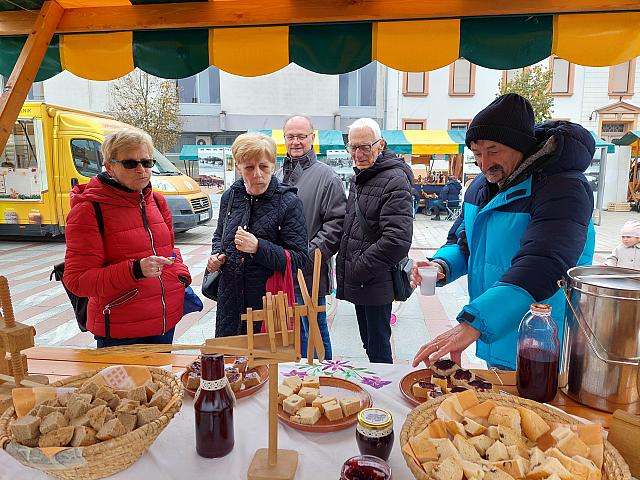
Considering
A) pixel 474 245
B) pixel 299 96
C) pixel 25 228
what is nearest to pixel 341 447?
pixel 474 245

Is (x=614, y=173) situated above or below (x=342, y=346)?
above

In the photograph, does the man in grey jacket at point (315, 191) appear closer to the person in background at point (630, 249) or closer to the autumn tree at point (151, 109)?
the person in background at point (630, 249)

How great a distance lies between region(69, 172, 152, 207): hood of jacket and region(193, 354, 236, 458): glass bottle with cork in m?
1.27

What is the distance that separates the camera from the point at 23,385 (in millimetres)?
1360

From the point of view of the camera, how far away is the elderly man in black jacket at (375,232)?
2.85 metres

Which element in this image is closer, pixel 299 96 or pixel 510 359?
pixel 510 359

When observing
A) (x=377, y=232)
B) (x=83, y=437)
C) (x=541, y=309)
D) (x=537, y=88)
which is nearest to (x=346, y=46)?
(x=377, y=232)

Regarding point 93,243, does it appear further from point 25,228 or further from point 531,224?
point 25,228

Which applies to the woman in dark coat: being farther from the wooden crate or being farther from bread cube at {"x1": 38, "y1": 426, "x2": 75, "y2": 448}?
the wooden crate

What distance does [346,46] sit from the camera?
2328mm

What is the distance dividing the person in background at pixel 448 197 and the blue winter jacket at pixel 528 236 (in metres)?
12.2

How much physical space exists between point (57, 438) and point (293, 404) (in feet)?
1.97

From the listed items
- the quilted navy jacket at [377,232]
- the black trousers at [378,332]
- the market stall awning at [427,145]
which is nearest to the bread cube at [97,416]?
the quilted navy jacket at [377,232]

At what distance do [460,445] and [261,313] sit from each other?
0.54 m
